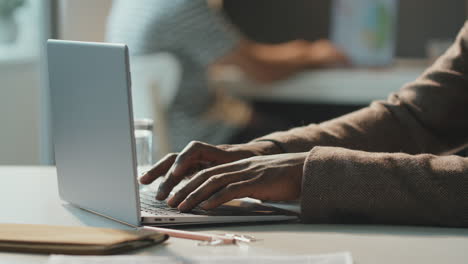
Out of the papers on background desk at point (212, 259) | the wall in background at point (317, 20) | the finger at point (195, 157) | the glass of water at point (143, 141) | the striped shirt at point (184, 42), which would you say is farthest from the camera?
the wall in background at point (317, 20)

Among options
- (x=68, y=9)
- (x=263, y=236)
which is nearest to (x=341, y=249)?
(x=263, y=236)

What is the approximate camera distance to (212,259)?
668 mm

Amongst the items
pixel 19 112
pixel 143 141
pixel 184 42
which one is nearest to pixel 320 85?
pixel 184 42

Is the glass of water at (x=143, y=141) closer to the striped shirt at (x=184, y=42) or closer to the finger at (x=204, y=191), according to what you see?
the finger at (x=204, y=191)

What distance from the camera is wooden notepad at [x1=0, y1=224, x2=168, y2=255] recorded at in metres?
0.69

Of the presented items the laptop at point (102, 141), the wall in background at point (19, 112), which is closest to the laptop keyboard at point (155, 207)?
the laptop at point (102, 141)

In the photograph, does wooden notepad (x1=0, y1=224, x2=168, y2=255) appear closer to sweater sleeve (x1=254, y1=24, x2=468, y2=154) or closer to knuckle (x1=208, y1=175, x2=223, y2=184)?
knuckle (x1=208, y1=175, x2=223, y2=184)

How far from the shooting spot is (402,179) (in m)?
0.85

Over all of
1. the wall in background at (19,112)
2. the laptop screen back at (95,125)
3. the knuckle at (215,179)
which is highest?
the laptop screen back at (95,125)

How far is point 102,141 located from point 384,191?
1.06 ft

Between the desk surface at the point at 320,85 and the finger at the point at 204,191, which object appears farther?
the desk surface at the point at 320,85

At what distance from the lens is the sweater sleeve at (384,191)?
Result: 846 millimetres

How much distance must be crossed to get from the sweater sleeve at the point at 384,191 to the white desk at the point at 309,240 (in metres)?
0.02

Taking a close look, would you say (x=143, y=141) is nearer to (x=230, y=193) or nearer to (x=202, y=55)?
(x=230, y=193)
